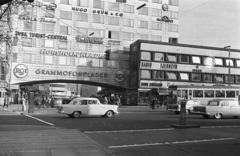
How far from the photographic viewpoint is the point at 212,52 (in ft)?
206

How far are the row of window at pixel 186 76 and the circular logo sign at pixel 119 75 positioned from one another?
16.5ft

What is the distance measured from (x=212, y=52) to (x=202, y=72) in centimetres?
534

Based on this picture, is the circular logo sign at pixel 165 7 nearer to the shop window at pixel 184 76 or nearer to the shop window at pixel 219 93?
the shop window at pixel 184 76

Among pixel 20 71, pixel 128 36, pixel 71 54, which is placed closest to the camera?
pixel 20 71

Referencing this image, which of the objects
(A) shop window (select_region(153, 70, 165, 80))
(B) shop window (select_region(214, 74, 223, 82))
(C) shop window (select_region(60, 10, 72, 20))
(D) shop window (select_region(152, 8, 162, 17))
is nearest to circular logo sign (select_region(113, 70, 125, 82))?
(A) shop window (select_region(153, 70, 165, 80))

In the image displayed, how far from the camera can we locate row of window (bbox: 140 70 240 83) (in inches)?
Answer: 2261

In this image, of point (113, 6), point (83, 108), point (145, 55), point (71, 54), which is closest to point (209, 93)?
point (83, 108)

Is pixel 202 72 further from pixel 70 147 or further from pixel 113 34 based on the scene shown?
pixel 70 147

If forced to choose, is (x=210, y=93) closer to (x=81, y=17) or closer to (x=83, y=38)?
(x=83, y=38)

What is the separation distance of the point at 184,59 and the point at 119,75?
14.7 metres

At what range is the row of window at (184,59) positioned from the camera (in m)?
57.7

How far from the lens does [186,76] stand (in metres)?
60.5

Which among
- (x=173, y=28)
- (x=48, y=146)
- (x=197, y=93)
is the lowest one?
(x=48, y=146)

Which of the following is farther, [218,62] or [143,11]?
[218,62]
